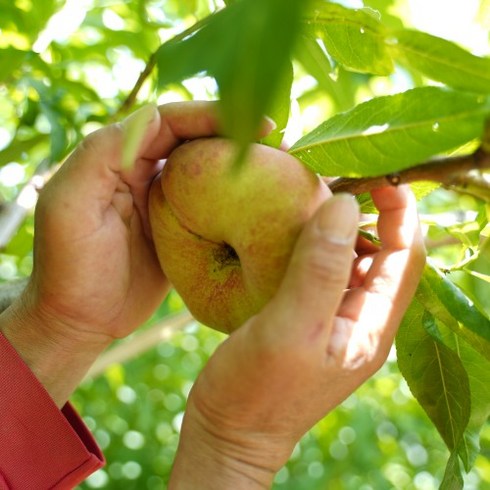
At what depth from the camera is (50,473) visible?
3.98 feet

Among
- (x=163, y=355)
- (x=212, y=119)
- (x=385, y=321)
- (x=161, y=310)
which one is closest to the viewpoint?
(x=385, y=321)

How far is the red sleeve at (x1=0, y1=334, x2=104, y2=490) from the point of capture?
1.19 meters

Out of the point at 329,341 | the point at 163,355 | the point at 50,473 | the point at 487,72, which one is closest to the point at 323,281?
the point at 329,341

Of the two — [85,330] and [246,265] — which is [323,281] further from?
[85,330]

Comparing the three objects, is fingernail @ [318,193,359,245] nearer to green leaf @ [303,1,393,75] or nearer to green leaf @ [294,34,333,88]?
green leaf @ [303,1,393,75]

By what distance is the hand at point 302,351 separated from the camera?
2.56 feet

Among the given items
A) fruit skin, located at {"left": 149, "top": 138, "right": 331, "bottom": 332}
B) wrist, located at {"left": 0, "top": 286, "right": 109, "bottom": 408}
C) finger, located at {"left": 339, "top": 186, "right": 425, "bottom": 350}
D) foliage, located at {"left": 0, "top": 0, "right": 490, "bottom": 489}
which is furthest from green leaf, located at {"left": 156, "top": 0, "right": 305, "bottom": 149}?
wrist, located at {"left": 0, "top": 286, "right": 109, "bottom": 408}

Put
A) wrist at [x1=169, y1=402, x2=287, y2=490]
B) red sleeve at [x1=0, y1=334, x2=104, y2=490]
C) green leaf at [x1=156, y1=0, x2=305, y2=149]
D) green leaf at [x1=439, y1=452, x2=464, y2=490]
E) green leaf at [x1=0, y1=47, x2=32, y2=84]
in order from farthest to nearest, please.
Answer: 1. green leaf at [x1=0, y1=47, x2=32, y2=84]
2. red sleeve at [x1=0, y1=334, x2=104, y2=490]
3. green leaf at [x1=439, y1=452, x2=464, y2=490]
4. wrist at [x1=169, y1=402, x2=287, y2=490]
5. green leaf at [x1=156, y1=0, x2=305, y2=149]

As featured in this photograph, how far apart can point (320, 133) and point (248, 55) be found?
541 millimetres

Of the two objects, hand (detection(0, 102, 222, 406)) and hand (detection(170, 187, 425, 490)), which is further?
hand (detection(0, 102, 222, 406))

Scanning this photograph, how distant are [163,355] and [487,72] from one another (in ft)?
7.14

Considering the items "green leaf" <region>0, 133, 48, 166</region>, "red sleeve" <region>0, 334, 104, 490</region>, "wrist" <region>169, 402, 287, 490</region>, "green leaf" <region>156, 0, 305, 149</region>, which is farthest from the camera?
"green leaf" <region>0, 133, 48, 166</region>

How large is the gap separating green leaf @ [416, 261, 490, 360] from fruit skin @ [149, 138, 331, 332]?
176 mm

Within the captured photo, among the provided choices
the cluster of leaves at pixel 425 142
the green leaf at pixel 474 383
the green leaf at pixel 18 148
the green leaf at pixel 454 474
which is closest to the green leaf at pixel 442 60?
the cluster of leaves at pixel 425 142
